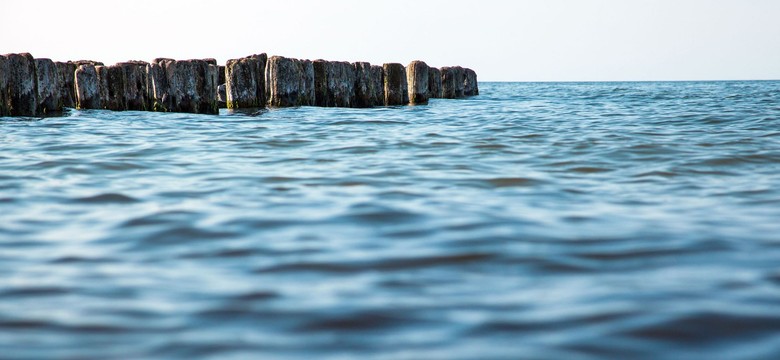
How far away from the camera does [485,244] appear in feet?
11.0

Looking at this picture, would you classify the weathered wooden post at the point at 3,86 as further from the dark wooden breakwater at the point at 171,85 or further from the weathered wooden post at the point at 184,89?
the weathered wooden post at the point at 184,89

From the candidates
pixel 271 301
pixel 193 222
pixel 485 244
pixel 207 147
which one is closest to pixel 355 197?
pixel 193 222

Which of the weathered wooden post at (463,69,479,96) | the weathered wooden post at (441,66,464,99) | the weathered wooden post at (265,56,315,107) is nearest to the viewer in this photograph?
the weathered wooden post at (265,56,315,107)

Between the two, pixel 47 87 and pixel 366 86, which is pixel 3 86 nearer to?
pixel 47 87

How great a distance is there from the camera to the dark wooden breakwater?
11.1m

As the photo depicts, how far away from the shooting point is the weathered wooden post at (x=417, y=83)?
58.2 ft

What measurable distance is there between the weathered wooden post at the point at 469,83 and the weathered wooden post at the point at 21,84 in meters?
16.8

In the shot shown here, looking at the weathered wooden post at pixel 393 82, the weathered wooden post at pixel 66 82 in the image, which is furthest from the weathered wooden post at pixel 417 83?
the weathered wooden post at pixel 66 82

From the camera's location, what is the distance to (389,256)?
3164 mm

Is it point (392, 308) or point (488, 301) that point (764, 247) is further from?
point (392, 308)

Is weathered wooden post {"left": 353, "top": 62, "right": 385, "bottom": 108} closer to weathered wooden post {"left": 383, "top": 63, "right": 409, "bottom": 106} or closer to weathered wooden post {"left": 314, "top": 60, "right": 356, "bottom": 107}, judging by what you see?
weathered wooden post {"left": 314, "top": 60, "right": 356, "bottom": 107}

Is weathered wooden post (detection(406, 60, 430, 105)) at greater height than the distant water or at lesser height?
greater

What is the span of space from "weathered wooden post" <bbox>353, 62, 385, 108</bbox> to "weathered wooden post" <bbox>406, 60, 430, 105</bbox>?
5.44ft

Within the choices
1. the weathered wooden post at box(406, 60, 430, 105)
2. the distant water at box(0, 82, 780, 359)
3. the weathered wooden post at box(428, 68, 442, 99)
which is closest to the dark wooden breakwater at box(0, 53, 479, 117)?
the weathered wooden post at box(406, 60, 430, 105)
